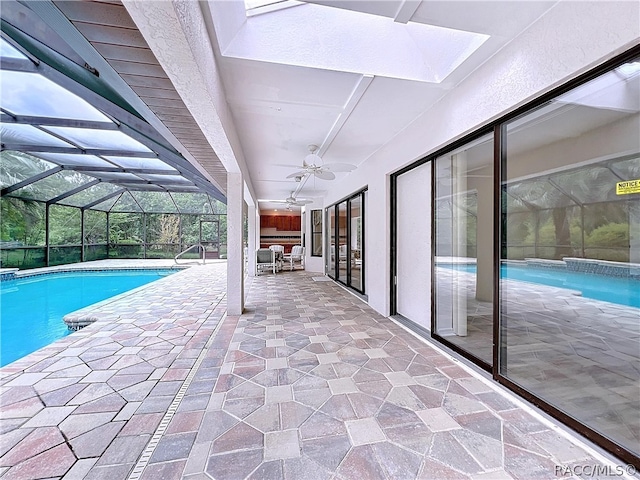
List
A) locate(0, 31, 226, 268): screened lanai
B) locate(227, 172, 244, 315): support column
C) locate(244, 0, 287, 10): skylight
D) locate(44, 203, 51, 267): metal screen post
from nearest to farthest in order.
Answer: locate(244, 0, 287, 10): skylight → locate(0, 31, 226, 268): screened lanai → locate(227, 172, 244, 315): support column → locate(44, 203, 51, 267): metal screen post

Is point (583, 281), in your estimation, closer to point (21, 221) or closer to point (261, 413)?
point (261, 413)

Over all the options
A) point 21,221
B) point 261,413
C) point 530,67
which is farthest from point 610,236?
point 21,221

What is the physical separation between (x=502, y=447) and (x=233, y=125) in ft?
12.8

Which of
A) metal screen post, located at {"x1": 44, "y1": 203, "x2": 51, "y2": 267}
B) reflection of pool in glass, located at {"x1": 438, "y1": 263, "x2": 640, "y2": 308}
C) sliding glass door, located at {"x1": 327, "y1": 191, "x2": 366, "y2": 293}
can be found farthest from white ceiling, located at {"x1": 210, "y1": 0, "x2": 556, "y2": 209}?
metal screen post, located at {"x1": 44, "y1": 203, "x2": 51, "y2": 267}

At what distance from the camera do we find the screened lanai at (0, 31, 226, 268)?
3365 mm

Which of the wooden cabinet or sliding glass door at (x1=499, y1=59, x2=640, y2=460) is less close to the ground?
the wooden cabinet

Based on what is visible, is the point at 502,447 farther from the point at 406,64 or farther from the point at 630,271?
the point at 406,64

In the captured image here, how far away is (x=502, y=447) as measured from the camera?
1.52 m

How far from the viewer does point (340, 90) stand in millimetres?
2680

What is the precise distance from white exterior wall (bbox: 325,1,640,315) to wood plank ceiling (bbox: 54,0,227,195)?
256cm

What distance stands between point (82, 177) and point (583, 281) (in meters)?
13.5

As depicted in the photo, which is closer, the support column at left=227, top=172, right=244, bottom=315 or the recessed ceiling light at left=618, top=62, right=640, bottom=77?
the recessed ceiling light at left=618, top=62, right=640, bottom=77

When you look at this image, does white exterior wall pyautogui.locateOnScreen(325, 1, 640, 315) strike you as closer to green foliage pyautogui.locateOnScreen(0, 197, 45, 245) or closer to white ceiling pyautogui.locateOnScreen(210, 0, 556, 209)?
white ceiling pyautogui.locateOnScreen(210, 0, 556, 209)

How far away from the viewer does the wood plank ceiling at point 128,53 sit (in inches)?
64.8
